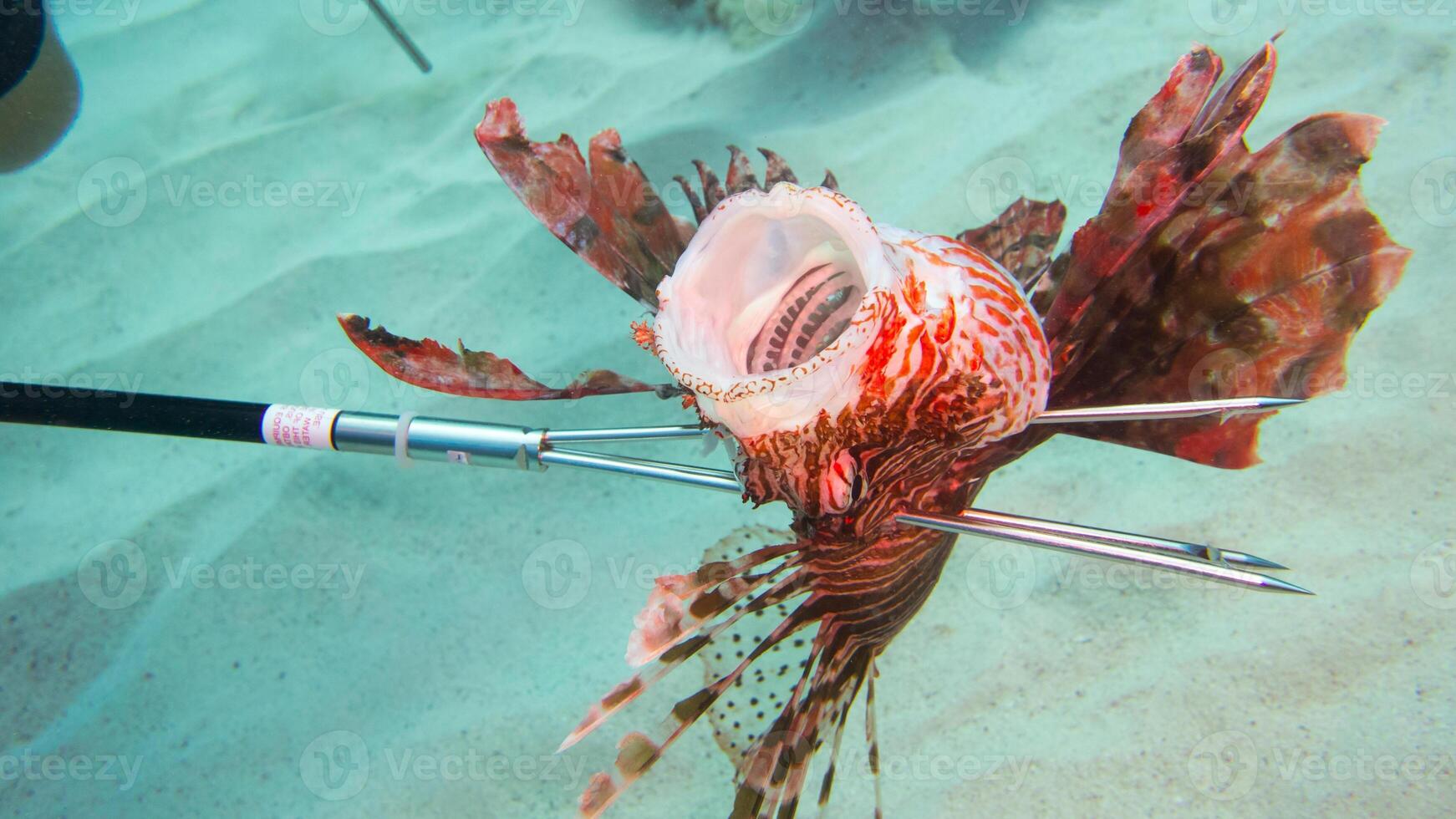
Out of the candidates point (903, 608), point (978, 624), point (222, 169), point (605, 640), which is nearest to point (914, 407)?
point (903, 608)

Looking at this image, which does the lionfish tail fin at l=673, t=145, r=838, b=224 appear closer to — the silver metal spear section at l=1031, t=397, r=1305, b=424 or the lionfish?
the lionfish

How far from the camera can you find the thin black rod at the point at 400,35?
11.0 ft

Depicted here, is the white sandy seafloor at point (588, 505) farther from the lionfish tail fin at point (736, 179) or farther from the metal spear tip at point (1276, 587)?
the lionfish tail fin at point (736, 179)

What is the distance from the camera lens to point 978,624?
2133mm

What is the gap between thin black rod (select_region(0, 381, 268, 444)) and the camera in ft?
5.54

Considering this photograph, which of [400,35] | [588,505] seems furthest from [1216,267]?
[400,35]

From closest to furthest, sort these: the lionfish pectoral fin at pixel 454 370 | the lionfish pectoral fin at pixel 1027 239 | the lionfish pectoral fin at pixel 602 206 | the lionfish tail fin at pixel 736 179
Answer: the lionfish pectoral fin at pixel 454 370 → the lionfish pectoral fin at pixel 602 206 → the lionfish tail fin at pixel 736 179 → the lionfish pectoral fin at pixel 1027 239

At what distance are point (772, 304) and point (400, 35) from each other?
3.01 meters

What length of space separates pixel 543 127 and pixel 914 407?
9.54 ft

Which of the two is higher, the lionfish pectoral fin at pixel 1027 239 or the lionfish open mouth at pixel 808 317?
the lionfish pectoral fin at pixel 1027 239

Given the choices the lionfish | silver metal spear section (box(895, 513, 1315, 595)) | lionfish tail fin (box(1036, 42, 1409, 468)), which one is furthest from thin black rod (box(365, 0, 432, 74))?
silver metal spear section (box(895, 513, 1315, 595))

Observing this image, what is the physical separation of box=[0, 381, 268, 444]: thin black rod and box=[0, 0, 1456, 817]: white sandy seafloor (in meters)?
0.86

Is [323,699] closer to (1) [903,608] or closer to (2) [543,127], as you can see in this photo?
(1) [903,608]

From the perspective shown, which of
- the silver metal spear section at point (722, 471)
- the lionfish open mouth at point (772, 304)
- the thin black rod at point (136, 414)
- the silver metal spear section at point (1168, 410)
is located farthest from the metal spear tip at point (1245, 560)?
the thin black rod at point (136, 414)
